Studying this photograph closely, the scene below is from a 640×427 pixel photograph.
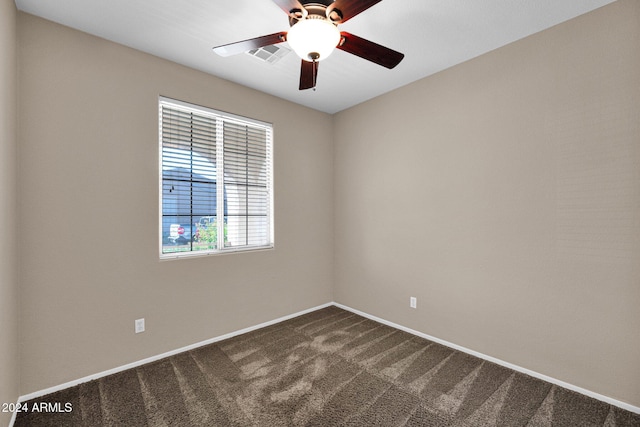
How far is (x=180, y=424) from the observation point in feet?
5.96

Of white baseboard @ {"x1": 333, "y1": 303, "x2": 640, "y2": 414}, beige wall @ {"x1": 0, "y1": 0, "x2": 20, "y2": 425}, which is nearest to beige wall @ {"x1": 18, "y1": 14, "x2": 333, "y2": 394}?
beige wall @ {"x1": 0, "y1": 0, "x2": 20, "y2": 425}

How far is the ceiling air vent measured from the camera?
2.52 meters

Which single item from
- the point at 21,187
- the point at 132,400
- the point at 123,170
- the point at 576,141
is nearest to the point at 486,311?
the point at 576,141

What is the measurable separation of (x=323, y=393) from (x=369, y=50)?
2.44 metres

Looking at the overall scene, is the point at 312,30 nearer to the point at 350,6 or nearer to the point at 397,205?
the point at 350,6

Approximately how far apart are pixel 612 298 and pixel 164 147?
12.5ft

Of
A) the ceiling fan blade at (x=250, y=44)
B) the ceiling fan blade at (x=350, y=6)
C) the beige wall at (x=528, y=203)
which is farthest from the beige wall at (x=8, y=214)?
the beige wall at (x=528, y=203)

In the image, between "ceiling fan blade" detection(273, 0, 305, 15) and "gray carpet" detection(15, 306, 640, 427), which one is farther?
"gray carpet" detection(15, 306, 640, 427)

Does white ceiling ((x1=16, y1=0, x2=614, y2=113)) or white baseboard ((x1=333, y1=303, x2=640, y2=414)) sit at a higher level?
white ceiling ((x1=16, y1=0, x2=614, y2=113))

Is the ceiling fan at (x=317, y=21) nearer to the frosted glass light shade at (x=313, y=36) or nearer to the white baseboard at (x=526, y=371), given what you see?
the frosted glass light shade at (x=313, y=36)

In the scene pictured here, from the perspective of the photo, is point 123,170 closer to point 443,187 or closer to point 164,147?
point 164,147

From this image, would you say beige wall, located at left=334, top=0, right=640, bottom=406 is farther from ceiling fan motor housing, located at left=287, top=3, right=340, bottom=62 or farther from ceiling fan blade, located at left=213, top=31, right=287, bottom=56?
ceiling fan blade, located at left=213, top=31, right=287, bottom=56

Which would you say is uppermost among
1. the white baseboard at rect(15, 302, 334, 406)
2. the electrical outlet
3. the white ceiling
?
the white ceiling

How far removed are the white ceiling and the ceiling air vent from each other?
0.07 metres
